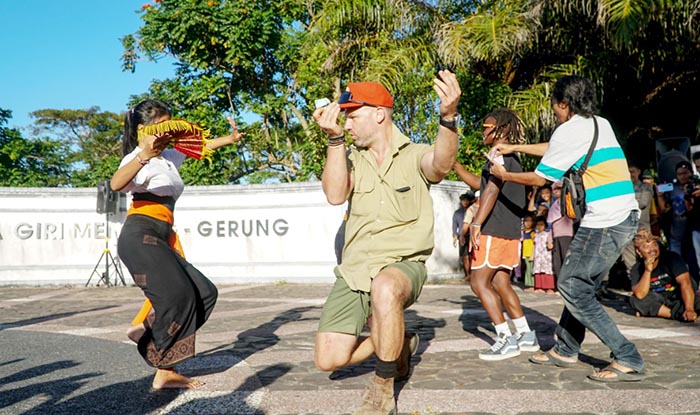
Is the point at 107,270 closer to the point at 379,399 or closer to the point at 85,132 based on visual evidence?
the point at 379,399

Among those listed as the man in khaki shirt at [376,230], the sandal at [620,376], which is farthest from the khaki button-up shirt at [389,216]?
the sandal at [620,376]

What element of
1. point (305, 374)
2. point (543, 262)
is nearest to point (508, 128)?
point (305, 374)

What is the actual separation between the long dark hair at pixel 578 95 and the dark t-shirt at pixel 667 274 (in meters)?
3.15

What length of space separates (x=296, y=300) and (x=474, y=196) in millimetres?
4381

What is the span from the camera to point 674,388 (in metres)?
3.61

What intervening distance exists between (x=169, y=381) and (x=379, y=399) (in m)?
1.43

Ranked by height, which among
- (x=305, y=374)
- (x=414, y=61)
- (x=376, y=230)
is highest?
(x=414, y=61)

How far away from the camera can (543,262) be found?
1031cm

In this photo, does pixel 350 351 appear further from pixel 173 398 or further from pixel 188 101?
pixel 188 101

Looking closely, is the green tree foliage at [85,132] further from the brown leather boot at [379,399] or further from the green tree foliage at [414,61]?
the brown leather boot at [379,399]

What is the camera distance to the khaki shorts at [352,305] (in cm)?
325

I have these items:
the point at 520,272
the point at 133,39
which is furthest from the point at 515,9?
the point at 133,39

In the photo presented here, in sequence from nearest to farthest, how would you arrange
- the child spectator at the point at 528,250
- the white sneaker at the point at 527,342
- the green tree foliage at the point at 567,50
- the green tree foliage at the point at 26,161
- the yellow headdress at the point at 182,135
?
1. the yellow headdress at the point at 182,135
2. the white sneaker at the point at 527,342
3. the child spectator at the point at 528,250
4. the green tree foliage at the point at 567,50
5. the green tree foliage at the point at 26,161

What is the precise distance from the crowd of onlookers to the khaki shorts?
2.14m
